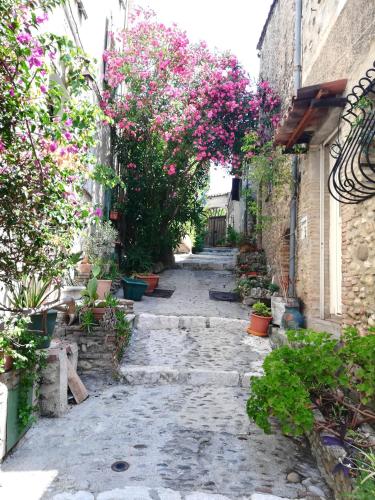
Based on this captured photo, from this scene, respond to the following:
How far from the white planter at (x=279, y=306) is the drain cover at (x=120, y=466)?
3556 millimetres

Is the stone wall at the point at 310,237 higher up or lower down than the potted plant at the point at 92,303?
higher up

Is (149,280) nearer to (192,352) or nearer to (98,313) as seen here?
(192,352)

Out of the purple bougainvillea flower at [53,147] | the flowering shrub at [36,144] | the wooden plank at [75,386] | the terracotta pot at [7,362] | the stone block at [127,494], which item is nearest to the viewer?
the stone block at [127,494]

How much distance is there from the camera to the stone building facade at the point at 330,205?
3533 millimetres

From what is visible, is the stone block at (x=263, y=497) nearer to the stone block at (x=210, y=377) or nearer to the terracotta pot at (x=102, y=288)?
the stone block at (x=210, y=377)

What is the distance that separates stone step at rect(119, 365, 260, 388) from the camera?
443cm

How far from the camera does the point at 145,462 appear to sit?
9.03ft

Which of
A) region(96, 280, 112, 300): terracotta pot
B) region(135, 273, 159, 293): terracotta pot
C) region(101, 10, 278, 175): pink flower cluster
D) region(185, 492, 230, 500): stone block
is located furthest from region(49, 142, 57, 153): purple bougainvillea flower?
region(101, 10, 278, 175): pink flower cluster

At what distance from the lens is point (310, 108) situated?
4.14 m

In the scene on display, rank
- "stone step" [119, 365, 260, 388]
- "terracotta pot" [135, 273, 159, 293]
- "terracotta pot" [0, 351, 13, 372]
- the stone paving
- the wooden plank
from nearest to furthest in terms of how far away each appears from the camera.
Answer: "terracotta pot" [0, 351, 13, 372] < the wooden plank < "stone step" [119, 365, 260, 388] < the stone paving < "terracotta pot" [135, 273, 159, 293]

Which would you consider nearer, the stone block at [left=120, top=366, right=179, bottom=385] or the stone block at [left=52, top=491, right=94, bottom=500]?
the stone block at [left=52, top=491, right=94, bottom=500]

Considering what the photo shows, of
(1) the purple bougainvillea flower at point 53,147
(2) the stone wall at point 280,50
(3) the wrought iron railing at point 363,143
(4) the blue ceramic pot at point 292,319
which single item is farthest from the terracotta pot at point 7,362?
(2) the stone wall at point 280,50

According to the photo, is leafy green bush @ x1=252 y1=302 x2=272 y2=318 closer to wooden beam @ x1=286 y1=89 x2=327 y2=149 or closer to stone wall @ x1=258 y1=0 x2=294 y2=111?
wooden beam @ x1=286 y1=89 x2=327 y2=149

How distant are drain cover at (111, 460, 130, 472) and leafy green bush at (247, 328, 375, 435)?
93cm
